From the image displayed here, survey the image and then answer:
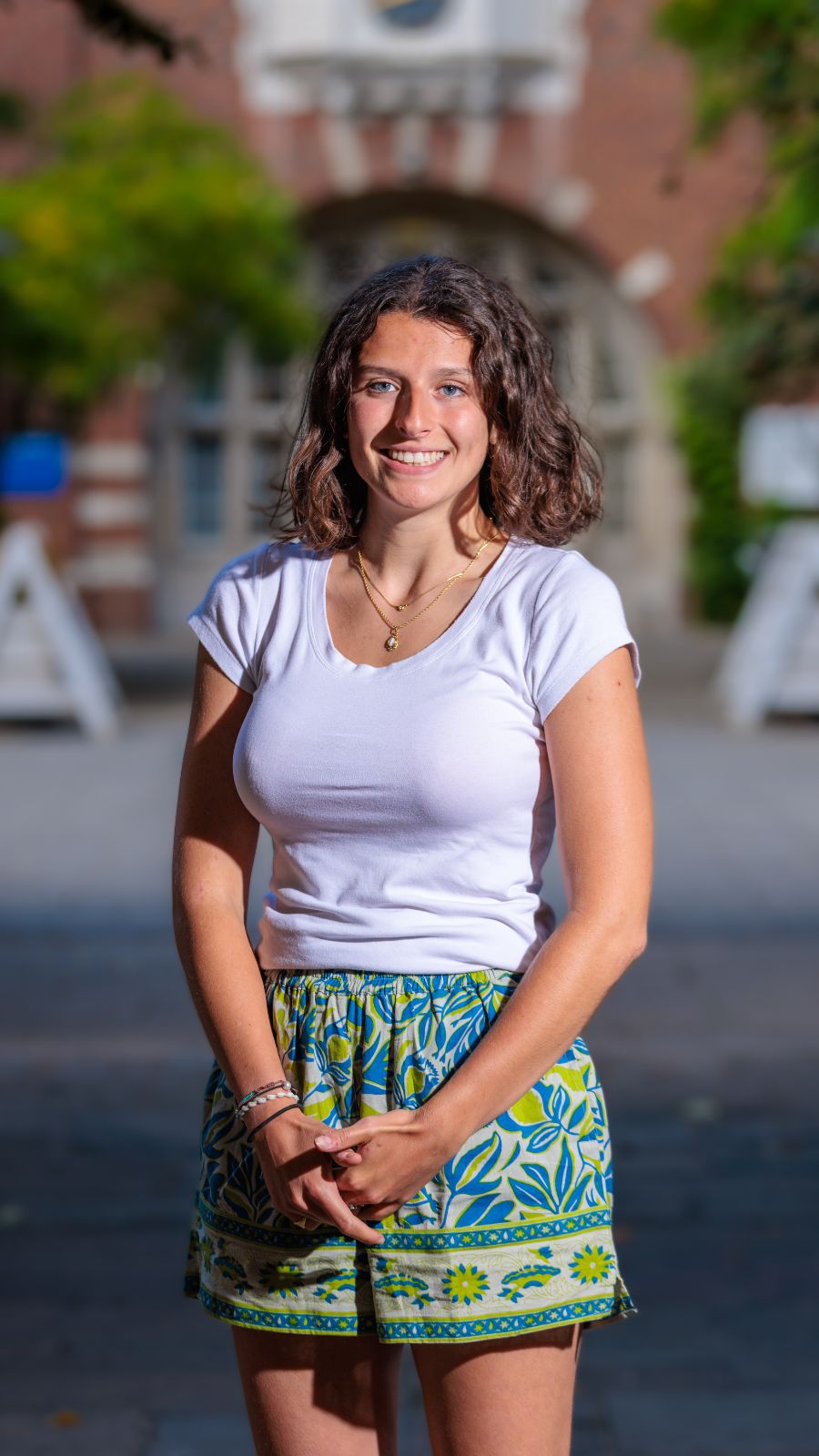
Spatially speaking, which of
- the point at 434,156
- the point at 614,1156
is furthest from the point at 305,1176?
the point at 434,156

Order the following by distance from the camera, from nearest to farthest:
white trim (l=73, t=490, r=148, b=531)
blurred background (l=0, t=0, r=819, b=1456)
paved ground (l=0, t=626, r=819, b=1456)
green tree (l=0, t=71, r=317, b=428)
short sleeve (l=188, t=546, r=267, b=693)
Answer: short sleeve (l=188, t=546, r=267, b=693), paved ground (l=0, t=626, r=819, b=1456), blurred background (l=0, t=0, r=819, b=1456), green tree (l=0, t=71, r=317, b=428), white trim (l=73, t=490, r=148, b=531)

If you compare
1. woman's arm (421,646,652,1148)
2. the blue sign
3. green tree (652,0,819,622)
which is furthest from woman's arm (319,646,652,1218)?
the blue sign

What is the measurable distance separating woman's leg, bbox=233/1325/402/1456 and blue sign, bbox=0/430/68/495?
53.5 feet

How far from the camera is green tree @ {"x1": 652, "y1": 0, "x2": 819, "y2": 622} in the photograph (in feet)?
29.5

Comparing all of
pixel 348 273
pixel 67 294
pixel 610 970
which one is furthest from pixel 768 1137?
pixel 67 294

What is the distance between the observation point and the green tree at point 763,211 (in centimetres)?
899

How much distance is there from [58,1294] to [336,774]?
212 cm

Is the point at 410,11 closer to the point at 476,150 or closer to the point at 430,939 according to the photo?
the point at 476,150

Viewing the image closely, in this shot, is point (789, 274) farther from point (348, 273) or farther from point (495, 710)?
point (495, 710)

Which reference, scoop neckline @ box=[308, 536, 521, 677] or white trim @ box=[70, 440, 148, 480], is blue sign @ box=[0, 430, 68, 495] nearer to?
white trim @ box=[70, 440, 148, 480]

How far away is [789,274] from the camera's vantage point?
37.7 feet

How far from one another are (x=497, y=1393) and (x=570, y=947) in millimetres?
427

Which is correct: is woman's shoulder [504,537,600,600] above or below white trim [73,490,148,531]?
above

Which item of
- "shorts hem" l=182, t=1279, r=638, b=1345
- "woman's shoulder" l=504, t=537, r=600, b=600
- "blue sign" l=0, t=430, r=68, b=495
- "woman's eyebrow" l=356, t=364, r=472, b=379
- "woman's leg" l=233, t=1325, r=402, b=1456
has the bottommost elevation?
"blue sign" l=0, t=430, r=68, b=495
